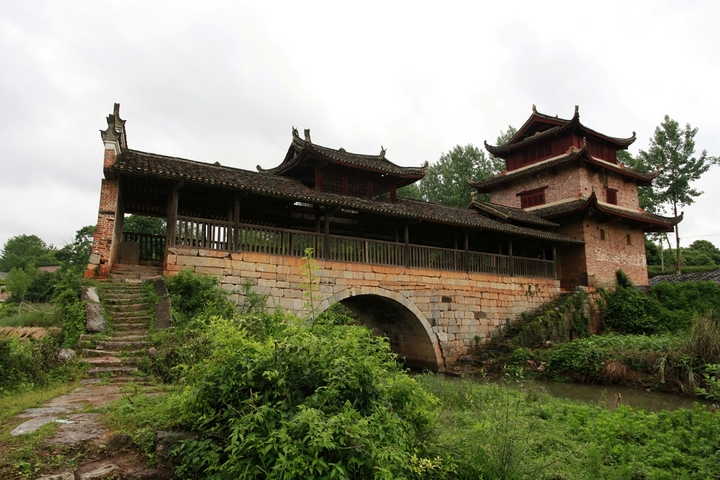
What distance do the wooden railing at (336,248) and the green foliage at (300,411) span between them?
7.11 metres

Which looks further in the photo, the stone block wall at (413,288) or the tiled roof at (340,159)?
the tiled roof at (340,159)

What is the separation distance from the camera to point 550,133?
2252 centimetres

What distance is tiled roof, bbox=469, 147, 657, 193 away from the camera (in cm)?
2105

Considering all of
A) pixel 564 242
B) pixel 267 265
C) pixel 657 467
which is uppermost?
pixel 564 242

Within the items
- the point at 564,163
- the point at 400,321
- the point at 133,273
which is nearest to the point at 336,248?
the point at 400,321

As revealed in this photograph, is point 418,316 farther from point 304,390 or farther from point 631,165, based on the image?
point 631,165

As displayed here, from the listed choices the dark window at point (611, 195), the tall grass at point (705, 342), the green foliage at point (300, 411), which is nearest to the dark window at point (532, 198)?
the dark window at point (611, 195)

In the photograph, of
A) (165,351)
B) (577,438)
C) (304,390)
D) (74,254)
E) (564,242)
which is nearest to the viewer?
(304,390)

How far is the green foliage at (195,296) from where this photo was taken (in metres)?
9.55

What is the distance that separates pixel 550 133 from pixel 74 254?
134 ft

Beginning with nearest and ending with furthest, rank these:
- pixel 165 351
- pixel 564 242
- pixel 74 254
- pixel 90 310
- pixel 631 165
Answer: pixel 165 351
pixel 90 310
pixel 564 242
pixel 631 165
pixel 74 254

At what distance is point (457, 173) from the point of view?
39.7 metres

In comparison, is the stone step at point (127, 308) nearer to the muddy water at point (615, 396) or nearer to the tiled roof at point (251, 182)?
the tiled roof at point (251, 182)

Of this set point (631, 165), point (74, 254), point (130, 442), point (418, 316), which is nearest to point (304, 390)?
point (130, 442)
